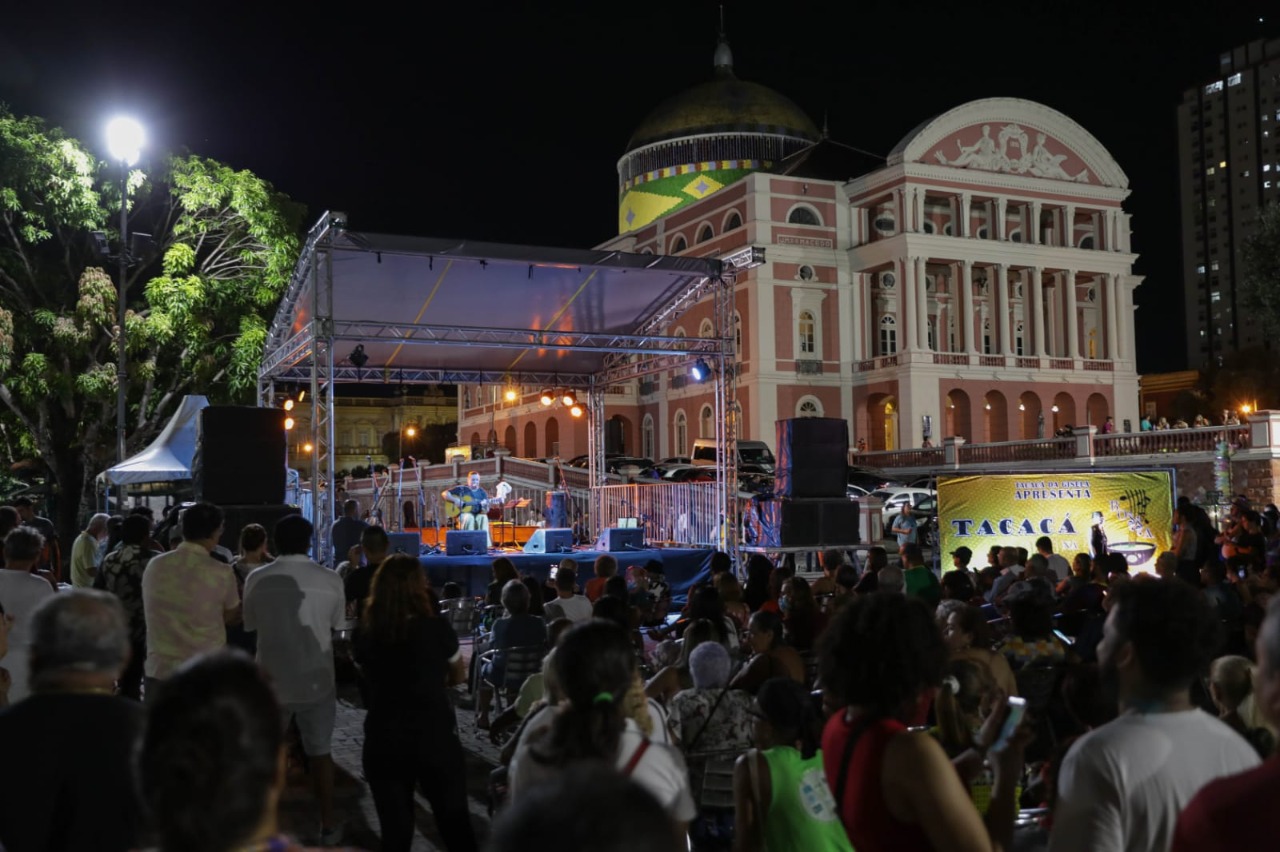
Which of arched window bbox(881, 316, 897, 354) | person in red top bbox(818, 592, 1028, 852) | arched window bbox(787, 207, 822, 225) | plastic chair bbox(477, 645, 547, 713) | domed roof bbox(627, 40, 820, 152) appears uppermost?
domed roof bbox(627, 40, 820, 152)

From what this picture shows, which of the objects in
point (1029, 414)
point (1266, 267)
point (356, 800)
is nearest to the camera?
point (356, 800)

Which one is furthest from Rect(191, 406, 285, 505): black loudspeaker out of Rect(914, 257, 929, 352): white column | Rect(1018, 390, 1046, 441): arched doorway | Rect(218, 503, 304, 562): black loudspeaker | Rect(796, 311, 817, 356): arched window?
Rect(1018, 390, 1046, 441): arched doorway

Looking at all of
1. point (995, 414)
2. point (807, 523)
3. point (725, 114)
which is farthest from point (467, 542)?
point (725, 114)

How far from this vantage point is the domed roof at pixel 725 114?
5331cm

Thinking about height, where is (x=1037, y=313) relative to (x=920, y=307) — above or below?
above

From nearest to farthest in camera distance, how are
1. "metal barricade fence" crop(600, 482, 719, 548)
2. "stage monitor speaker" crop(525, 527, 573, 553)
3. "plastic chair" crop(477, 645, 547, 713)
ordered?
"plastic chair" crop(477, 645, 547, 713) < "stage monitor speaker" crop(525, 527, 573, 553) < "metal barricade fence" crop(600, 482, 719, 548)

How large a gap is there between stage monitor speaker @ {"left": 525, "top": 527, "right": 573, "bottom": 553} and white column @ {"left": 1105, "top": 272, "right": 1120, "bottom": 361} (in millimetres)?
36063


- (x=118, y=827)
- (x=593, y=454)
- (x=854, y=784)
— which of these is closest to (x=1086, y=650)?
(x=854, y=784)

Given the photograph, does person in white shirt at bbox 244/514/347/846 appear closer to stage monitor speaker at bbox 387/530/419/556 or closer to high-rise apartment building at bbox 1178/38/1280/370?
stage monitor speaker at bbox 387/530/419/556

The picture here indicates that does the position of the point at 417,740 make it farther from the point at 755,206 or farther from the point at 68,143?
the point at 755,206

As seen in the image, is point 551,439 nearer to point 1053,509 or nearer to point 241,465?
point 241,465

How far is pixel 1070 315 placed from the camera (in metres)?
47.9

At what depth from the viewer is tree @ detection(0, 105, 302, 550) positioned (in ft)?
73.8

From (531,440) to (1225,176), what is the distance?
315 ft
